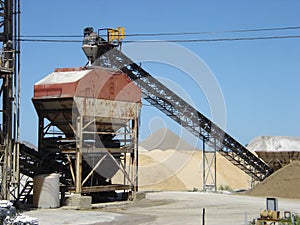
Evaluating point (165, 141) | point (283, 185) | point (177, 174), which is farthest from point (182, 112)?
point (165, 141)

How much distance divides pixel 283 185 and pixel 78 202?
51.1ft

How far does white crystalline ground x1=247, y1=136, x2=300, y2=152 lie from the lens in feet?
140

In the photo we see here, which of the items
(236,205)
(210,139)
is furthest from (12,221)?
(210,139)

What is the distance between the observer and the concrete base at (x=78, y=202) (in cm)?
2500

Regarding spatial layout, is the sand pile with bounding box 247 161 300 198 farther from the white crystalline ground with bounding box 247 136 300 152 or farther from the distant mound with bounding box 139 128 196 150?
the distant mound with bounding box 139 128 196 150

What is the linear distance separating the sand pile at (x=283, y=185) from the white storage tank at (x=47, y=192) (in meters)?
15.3

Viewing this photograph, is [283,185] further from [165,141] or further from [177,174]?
[165,141]

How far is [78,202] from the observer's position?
2502 centimetres

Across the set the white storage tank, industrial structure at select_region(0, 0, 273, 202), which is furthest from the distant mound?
the white storage tank

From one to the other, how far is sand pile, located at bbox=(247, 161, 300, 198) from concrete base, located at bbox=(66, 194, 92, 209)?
45.8ft

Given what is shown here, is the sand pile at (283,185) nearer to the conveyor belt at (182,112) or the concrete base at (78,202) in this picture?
the conveyor belt at (182,112)

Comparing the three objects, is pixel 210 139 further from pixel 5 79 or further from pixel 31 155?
pixel 5 79

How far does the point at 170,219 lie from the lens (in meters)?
20.8

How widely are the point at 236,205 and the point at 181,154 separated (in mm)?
53496
